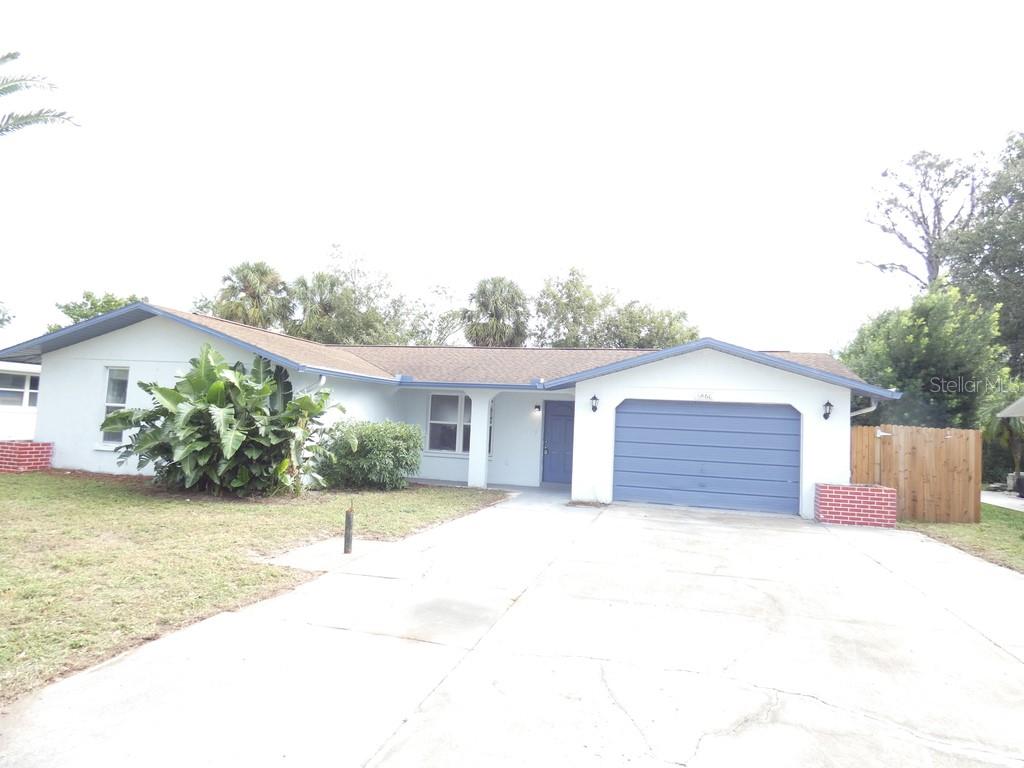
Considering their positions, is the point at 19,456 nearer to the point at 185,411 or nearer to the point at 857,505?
the point at 185,411

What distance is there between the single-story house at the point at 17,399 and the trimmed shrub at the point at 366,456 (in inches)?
535

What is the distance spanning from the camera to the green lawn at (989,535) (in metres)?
8.12

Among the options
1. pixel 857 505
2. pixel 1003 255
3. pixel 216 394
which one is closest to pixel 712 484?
pixel 857 505

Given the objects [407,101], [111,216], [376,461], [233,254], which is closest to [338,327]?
[233,254]

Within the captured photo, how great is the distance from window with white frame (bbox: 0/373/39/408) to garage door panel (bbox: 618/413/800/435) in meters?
19.7

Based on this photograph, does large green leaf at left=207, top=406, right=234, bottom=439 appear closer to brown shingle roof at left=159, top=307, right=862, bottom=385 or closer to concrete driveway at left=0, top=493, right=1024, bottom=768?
brown shingle roof at left=159, top=307, right=862, bottom=385

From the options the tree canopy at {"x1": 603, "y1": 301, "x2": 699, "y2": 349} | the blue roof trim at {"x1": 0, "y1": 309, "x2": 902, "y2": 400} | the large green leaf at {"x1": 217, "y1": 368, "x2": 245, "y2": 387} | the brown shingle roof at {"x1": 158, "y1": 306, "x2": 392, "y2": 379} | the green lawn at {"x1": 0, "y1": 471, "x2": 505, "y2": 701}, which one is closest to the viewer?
the green lawn at {"x1": 0, "y1": 471, "x2": 505, "y2": 701}

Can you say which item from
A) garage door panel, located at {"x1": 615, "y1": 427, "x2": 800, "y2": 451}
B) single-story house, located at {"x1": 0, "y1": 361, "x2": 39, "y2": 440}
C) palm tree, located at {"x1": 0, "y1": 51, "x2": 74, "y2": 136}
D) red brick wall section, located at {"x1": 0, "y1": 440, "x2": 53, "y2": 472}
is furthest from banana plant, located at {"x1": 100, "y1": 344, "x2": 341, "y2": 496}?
single-story house, located at {"x1": 0, "y1": 361, "x2": 39, "y2": 440}

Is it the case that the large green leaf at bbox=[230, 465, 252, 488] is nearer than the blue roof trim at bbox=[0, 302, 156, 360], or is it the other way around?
the large green leaf at bbox=[230, 465, 252, 488]

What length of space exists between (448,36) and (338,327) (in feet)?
65.5

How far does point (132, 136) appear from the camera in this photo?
1218cm

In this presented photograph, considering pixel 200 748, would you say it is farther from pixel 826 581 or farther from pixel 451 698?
pixel 826 581

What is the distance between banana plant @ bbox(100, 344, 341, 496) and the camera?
10.0m

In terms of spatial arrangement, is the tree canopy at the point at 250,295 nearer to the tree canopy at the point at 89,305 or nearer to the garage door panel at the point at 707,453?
the tree canopy at the point at 89,305
